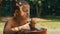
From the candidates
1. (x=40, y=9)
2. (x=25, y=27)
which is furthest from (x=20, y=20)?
(x=40, y=9)

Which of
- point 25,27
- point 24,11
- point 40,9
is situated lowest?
point 40,9

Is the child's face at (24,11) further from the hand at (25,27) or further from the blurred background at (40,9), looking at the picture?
the blurred background at (40,9)

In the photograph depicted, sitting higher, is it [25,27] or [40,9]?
[25,27]

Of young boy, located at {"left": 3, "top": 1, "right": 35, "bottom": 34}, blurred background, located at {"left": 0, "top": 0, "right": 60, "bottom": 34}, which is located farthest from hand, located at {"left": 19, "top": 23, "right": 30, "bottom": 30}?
blurred background, located at {"left": 0, "top": 0, "right": 60, "bottom": 34}

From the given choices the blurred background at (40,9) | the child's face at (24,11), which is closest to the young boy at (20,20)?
the child's face at (24,11)

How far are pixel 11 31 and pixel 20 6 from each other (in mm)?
400

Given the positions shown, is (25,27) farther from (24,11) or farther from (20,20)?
(24,11)

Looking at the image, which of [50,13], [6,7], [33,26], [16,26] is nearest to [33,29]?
[33,26]

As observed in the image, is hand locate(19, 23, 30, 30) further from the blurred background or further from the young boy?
the blurred background

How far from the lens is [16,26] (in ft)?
10.4

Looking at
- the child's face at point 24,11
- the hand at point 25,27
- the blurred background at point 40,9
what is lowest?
the blurred background at point 40,9

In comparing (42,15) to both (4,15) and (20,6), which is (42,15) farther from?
(20,6)

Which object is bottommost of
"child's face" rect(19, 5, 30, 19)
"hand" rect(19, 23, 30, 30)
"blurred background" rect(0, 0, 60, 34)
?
"blurred background" rect(0, 0, 60, 34)

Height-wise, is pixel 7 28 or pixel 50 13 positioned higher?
pixel 7 28
